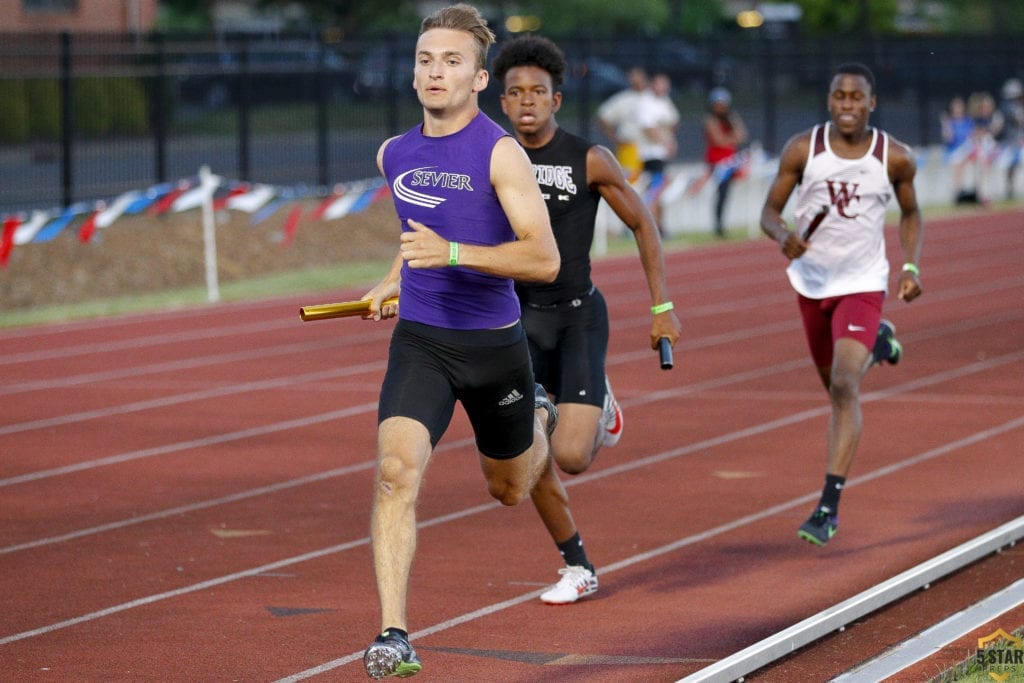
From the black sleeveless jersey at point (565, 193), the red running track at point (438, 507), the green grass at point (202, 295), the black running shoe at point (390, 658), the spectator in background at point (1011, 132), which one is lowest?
the spectator in background at point (1011, 132)

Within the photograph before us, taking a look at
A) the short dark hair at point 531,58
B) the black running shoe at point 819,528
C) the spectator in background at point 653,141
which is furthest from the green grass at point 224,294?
the black running shoe at point 819,528

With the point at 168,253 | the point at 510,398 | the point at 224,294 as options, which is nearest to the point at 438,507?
the point at 510,398

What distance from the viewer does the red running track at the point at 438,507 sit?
703 centimetres

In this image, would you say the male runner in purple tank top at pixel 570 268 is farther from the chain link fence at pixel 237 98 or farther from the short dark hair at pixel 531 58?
the chain link fence at pixel 237 98

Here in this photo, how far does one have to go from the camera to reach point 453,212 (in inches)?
239

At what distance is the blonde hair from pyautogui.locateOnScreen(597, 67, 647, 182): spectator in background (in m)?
20.0

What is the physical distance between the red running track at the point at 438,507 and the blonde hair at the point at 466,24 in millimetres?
2085

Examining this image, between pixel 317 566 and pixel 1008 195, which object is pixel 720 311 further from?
pixel 1008 195

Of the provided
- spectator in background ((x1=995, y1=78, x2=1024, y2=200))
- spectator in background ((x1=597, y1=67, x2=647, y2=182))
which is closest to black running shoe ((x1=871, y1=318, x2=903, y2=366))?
spectator in background ((x1=597, y1=67, x2=647, y2=182))

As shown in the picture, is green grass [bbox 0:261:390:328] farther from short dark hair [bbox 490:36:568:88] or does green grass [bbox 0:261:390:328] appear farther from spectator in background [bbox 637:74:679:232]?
short dark hair [bbox 490:36:568:88]

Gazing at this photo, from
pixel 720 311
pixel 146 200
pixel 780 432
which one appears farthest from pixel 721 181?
pixel 780 432

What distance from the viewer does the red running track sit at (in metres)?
7.03

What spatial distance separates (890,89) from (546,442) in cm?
3547

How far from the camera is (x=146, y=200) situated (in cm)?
1909
